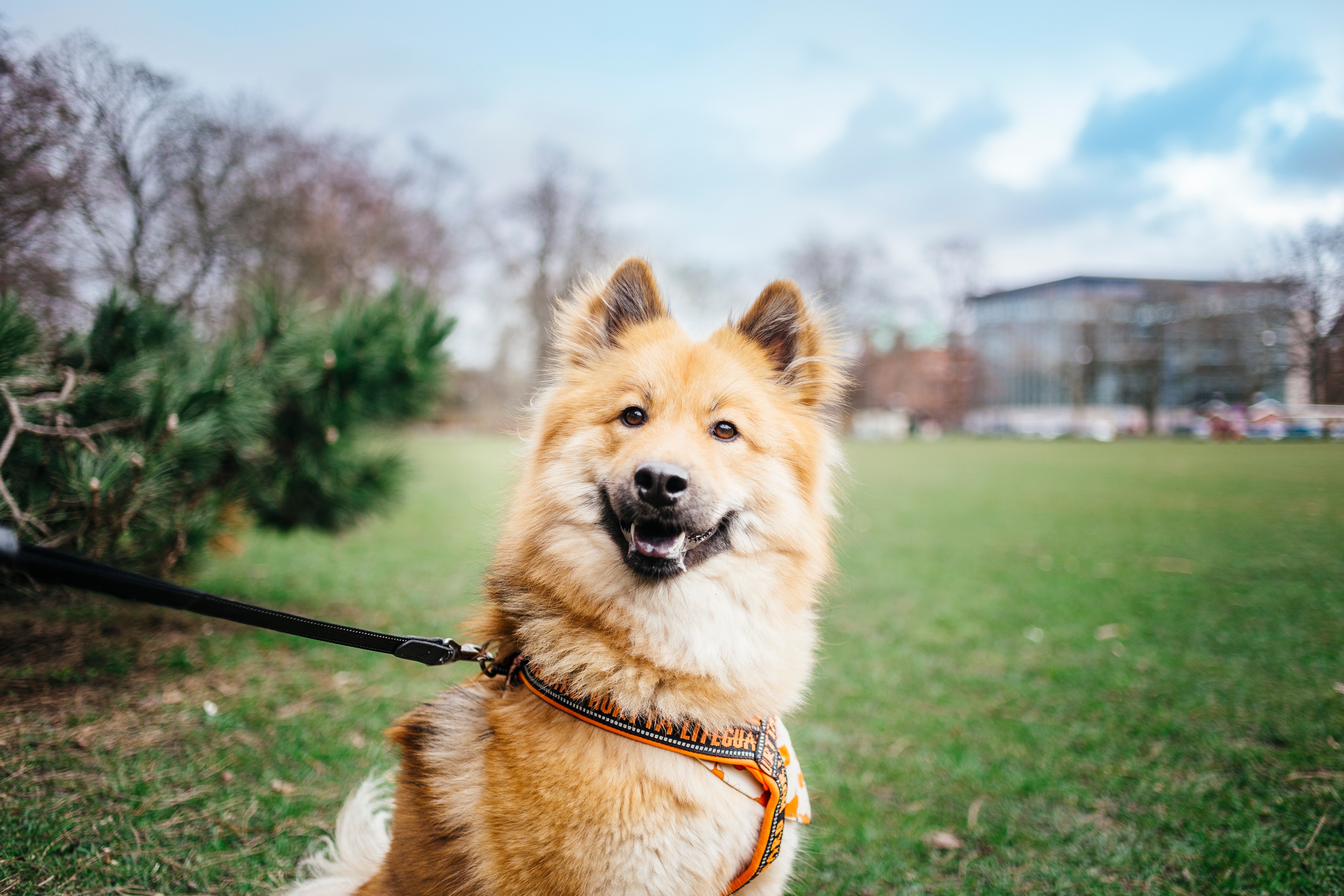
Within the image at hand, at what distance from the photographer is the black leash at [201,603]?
142 cm

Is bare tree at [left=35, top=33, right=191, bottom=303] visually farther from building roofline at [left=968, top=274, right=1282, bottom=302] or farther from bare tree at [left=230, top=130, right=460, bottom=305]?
building roofline at [left=968, top=274, right=1282, bottom=302]

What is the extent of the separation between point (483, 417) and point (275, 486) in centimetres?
3194

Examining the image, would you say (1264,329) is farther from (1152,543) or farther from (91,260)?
(91,260)

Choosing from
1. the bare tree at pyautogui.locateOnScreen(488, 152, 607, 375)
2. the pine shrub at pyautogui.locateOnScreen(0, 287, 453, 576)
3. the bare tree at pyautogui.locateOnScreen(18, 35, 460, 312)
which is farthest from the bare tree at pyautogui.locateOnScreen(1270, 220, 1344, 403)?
the bare tree at pyautogui.locateOnScreen(488, 152, 607, 375)

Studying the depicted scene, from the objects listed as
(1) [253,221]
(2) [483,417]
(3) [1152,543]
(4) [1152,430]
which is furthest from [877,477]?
(2) [483,417]

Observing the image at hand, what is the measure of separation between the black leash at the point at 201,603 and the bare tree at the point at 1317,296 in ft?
18.7

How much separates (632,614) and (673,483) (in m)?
0.40

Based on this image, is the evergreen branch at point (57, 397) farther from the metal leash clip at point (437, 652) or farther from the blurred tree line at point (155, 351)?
the metal leash clip at point (437, 652)

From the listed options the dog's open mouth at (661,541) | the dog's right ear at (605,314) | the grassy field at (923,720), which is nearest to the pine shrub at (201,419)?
the grassy field at (923,720)

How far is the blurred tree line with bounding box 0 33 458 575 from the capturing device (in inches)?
120

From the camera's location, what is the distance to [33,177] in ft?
12.4

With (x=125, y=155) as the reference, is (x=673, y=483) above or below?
below

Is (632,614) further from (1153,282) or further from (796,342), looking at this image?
(1153,282)

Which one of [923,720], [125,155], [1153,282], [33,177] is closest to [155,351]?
[33,177]
